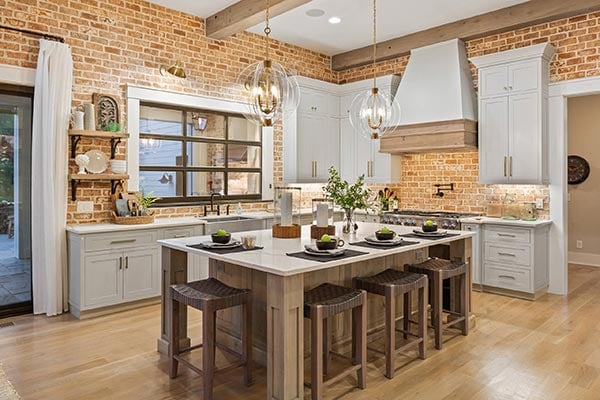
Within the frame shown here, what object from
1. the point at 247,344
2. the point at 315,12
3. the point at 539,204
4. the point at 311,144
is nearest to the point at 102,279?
the point at 247,344

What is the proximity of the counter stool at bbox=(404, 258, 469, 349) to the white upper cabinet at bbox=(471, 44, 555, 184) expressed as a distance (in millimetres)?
1979

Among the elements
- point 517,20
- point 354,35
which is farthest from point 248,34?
point 517,20

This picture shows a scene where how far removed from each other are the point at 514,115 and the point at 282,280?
4056 millimetres

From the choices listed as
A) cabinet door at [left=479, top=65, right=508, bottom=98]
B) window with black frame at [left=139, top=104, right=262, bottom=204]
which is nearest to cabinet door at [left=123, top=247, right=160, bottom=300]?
window with black frame at [left=139, top=104, right=262, bottom=204]

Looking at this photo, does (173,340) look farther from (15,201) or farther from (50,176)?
(15,201)

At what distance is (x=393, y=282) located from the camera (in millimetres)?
3230

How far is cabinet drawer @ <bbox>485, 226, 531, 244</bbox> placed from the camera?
16.4 ft

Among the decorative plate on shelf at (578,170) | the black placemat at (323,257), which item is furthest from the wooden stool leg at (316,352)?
the decorative plate on shelf at (578,170)

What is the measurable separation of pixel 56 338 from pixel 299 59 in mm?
4990

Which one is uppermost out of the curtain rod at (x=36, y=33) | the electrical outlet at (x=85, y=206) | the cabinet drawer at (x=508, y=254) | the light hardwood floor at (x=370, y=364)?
the curtain rod at (x=36, y=33)

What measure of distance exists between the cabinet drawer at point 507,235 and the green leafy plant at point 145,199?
154 inches

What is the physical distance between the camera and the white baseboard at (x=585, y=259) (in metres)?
7.08

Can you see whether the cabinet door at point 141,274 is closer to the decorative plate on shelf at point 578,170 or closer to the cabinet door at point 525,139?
the cabinet door at point 525,139

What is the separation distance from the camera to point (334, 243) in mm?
2971
